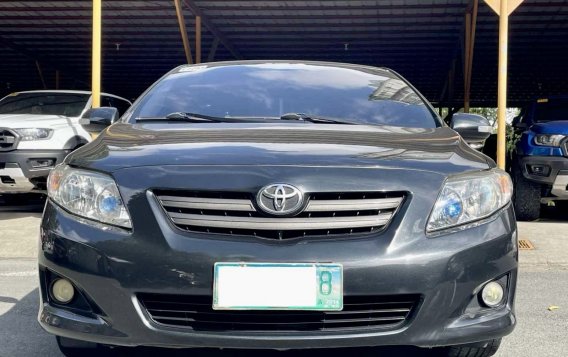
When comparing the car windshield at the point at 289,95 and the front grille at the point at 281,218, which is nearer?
the front grille at the point at 281,218

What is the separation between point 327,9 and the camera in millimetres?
12102

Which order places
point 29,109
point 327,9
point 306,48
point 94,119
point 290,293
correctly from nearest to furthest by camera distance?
1. point 290,293
2. point 94,119
3. point 29,109
4. point 327,9
5. point 306,48

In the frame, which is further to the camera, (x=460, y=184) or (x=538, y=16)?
(x=538, y=16)

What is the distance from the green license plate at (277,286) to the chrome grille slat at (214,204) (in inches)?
7.8

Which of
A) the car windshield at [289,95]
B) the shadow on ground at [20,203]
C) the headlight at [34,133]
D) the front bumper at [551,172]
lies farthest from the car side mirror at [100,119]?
the shadow on ground at [20,203]

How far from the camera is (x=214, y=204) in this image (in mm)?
2182

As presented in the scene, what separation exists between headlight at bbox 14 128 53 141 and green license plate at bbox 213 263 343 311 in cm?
559

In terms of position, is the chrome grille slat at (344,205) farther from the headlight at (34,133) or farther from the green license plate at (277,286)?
the headlight at (34,133)

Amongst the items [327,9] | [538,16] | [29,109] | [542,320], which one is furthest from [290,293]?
[538,16]

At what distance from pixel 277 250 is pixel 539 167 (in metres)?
5.67

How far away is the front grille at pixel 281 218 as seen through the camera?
7.07 feet

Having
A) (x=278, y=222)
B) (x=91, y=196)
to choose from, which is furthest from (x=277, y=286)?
(x=91, y=196)

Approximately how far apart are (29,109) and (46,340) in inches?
222

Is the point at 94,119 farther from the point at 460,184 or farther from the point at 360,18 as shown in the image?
the point at 360,18
